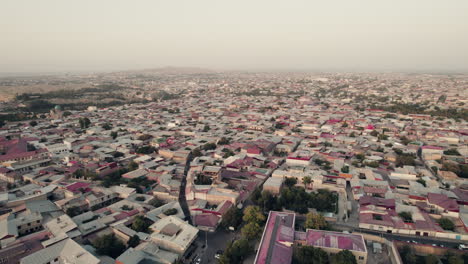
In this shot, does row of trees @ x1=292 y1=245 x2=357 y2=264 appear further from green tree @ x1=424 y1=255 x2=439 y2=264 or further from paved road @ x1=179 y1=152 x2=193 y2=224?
paved road @ x1=179 y1=152 x2=193 y2=224

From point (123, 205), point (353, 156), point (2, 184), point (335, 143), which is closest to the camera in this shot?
point (123, 205)

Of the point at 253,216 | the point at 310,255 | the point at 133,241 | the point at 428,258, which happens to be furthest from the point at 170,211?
the point at 428,258

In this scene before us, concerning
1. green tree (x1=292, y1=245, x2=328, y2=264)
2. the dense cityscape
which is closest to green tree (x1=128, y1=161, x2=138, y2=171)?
the dense cityscape

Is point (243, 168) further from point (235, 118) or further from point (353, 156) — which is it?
point (235, 118)

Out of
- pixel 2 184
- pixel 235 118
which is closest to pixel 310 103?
pixel 235 118

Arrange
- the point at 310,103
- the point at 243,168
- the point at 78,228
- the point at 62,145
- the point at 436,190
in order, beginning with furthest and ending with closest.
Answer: the point at 310,103, the point at 62,145, the point at 243,168, the point at 436,190, the point at 78,228

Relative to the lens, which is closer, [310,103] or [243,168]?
[243,168]
